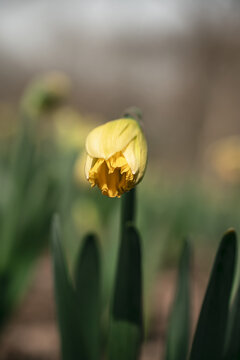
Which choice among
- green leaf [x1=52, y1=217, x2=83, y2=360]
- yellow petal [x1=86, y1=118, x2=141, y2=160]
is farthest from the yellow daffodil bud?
green leaf [x1=52, y1=217, x2=83, y2=360]

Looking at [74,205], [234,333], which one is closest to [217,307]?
[234,333]

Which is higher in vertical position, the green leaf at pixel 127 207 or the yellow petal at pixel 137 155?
the yellow petal at pixel 137 155

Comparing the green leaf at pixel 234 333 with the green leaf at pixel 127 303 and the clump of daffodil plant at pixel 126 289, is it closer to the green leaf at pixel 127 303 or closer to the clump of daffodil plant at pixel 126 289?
the clump of daffodil plant at pixel 126 289

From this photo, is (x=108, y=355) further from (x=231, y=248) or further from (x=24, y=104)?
(x=24, y=104)

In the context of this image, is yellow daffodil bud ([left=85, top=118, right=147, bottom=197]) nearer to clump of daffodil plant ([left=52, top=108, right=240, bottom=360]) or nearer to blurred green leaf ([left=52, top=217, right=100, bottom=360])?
clump of daffodil plant ([left=52, top=108, right=240, bottom=360])

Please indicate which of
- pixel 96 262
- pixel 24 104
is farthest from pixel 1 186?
pixel 96 262

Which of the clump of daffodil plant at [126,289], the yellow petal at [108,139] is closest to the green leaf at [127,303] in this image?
the clump of daffodil plant at [126,289]
